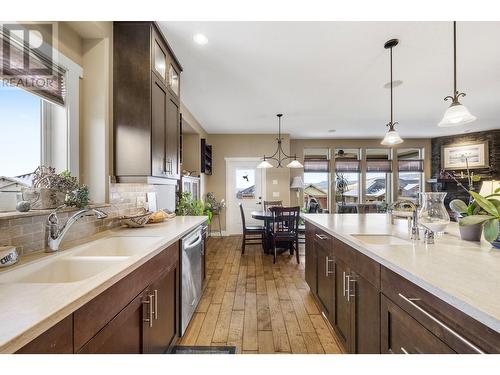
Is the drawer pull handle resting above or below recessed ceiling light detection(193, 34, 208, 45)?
below

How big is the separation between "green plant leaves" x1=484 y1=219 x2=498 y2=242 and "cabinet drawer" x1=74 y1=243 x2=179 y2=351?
179cm

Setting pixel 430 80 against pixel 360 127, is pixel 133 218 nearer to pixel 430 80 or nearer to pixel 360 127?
pixel 430 80

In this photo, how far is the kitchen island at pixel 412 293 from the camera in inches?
27.5

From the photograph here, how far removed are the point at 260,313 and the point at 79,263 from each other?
1726 mm

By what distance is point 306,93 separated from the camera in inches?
137

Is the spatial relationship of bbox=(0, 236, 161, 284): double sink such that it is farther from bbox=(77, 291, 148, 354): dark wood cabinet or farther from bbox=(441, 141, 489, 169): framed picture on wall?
bbox=(441, 141, 489, 169): framed picture on wall

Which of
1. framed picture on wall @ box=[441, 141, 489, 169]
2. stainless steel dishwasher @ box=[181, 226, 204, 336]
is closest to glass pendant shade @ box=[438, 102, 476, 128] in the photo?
stainless steel dishwasher @ box=[181, 226, 204, 336]

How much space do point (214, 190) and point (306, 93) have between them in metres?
3.57

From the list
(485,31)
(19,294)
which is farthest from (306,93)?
(19,294)

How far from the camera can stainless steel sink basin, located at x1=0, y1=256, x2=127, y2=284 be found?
0.99m

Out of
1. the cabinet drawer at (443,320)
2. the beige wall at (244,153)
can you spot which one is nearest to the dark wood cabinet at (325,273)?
the cabinet drawer at (443,320)

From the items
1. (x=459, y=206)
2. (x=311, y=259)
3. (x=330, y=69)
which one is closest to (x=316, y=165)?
(x=330, y=69)

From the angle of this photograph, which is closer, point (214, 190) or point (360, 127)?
point (360, 127)

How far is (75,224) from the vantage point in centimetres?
149
